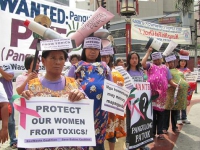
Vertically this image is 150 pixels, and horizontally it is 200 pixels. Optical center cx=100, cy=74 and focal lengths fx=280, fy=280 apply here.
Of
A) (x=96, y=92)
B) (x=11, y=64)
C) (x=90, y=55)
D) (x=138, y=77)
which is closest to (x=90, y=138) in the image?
(x=96, y=92)

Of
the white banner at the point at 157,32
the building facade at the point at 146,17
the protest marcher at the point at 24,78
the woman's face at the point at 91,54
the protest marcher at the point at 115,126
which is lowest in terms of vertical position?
the protest marcher at the point at 115,126

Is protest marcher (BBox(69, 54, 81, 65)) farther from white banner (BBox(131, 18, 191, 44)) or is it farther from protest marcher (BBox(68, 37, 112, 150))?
white banner (BBox(131, 18, 191, 44))

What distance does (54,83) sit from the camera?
2400mm

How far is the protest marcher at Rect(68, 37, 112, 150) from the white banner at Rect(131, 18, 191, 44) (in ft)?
31.5

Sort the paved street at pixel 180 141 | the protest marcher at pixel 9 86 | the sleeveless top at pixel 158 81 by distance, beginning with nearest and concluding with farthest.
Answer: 1. the protest marcher at pixel 9 86
2. the paved street at pixel 180 141
3. the sleeveless top at pixel 158 81

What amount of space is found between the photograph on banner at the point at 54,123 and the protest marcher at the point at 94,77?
2.96ft

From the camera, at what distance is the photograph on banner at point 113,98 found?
10.4 feet

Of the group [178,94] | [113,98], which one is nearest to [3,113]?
[113,98]

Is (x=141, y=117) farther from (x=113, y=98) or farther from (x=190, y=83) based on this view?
(x=190, y=83)

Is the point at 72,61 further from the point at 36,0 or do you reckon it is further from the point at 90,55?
the point at 90,55

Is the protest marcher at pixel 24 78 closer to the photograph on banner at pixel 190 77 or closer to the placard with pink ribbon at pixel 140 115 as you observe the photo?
the placard with pink ribbon at pixel 140 115

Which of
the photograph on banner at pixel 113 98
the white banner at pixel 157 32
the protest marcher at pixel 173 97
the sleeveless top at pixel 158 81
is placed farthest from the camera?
the white banner at pixel 157 32

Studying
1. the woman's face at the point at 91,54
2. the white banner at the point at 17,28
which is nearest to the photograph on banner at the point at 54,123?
the woman's face at the point at 91,54

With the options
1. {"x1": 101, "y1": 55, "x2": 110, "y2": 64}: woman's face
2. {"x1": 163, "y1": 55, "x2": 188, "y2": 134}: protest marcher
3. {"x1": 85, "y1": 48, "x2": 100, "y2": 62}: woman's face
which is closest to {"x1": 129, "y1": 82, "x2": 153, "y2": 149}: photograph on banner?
{"x1": 101, "y1": 55, "x2": 110, "y2": 64}: woman's face
